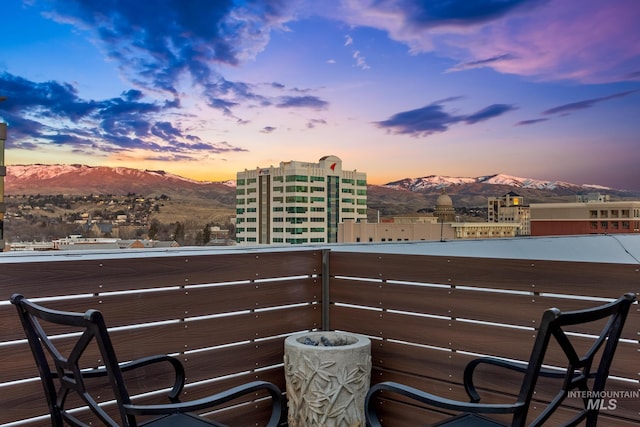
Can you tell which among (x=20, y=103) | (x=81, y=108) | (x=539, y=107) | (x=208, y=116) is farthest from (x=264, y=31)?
(x=539, y=107)

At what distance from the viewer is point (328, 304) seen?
3354 mm

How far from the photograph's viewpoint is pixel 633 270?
7.47 feet

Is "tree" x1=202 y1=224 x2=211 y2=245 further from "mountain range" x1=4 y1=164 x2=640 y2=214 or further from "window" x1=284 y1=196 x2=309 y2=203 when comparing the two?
"window" x1=284 y1=196 x2=309 y2=203

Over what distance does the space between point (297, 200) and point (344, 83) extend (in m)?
3.54

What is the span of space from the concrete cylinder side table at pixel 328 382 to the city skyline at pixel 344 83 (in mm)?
5226

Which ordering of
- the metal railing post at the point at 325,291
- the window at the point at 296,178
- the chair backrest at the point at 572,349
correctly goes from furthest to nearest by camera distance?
the window at the point at 296,178, the metal railing post at the point at 325,291, the chair backrest at the point at 572,349

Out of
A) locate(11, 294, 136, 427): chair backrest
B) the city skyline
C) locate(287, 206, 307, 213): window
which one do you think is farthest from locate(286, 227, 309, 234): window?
the city skyline

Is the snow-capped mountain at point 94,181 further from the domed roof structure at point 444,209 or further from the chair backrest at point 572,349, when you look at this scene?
the chair backrest at point 572,349

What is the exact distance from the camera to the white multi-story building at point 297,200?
4.69 metres

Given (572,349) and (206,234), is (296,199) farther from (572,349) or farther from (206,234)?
(572,349)

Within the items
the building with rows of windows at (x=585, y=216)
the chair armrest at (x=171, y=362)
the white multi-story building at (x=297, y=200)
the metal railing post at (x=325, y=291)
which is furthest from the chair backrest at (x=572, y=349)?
the building with rows of windows at (x=585, y=216)

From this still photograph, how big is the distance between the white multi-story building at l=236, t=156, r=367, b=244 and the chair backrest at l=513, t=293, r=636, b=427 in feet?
8.93

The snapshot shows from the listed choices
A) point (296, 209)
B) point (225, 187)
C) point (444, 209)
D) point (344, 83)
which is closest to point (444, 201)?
point (444, 209)

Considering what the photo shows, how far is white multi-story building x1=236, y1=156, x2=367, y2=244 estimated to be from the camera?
4688 millimetres
